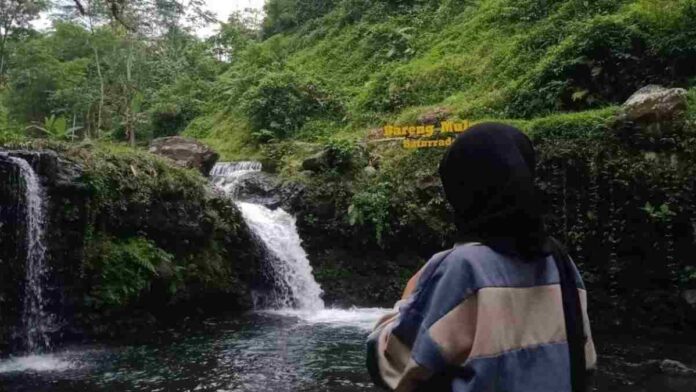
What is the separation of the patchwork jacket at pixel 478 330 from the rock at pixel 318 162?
1169 cm

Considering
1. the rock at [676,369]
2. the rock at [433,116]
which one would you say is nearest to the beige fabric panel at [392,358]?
the rock at [676,369]

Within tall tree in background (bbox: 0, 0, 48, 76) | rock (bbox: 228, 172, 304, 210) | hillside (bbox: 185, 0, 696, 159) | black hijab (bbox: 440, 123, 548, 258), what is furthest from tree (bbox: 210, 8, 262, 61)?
black hijab (bbox: 440, 123, 548, 258)

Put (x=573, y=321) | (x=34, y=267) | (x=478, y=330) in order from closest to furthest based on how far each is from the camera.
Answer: (x=478, y=330) → (x=573, y=321) → (x=34, y=267)

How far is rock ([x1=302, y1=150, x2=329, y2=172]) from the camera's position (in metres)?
13.1

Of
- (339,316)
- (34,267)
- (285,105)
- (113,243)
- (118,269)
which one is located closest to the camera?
(34,267)

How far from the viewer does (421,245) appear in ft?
39.0

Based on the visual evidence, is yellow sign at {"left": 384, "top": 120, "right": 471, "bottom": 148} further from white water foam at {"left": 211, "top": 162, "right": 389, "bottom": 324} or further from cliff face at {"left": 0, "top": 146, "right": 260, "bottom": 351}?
cliff face at {"left": 0, "top": 146, "right": 260, "bottom": 351}

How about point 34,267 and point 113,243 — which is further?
point 113,243

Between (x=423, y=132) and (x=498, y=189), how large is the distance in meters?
12.1

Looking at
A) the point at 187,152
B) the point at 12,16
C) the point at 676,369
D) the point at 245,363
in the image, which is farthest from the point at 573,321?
the point at 12,16

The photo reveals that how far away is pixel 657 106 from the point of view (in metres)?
9.62

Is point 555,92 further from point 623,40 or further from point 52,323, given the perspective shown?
point 52,323

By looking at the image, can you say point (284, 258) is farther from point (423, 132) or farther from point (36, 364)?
point (36, 364)

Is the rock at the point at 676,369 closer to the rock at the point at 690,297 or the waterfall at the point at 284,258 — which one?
the rock at the point at 690,297
